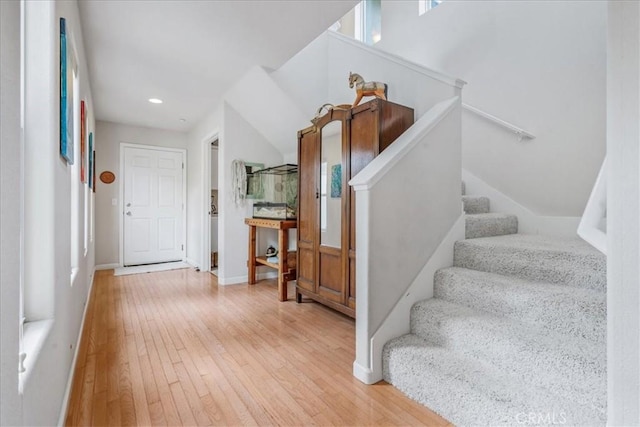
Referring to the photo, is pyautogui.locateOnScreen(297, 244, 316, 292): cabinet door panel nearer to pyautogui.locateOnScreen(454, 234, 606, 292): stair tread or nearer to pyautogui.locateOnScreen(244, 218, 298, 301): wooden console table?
pyautogui.locateOnScreen(244, 218, 298, 301): wooden console table

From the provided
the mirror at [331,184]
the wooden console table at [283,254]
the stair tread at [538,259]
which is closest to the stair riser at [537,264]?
the stair tread at [538,259]

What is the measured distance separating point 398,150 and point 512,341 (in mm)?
1176

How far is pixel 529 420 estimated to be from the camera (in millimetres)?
1198

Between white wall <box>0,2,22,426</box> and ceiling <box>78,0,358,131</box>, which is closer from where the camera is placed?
white wall <box>0,2,22,426</box>

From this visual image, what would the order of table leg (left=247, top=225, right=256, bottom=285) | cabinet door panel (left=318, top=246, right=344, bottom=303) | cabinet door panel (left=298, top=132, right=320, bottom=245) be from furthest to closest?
1. table leg (left=247, top=225, right=256, bottom=285)
2. cabinet door panel (left=298, top=132, right=320, bottom=245)
3. cabinet door panel (left=318, top=246, right=344, bottom=303)

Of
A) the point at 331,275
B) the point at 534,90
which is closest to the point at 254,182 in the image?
the point at 331,275

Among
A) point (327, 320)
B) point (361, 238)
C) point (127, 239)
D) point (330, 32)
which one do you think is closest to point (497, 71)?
point (330, 32)

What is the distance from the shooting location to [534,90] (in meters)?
2.59

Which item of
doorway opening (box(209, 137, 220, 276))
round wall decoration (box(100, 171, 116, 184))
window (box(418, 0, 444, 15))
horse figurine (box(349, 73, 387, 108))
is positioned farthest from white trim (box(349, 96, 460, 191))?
round wall decoration (box(100, 171, 116, 184))

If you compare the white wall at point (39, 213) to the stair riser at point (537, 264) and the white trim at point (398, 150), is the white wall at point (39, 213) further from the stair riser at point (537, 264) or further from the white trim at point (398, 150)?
the stair riser at point (537, 264)

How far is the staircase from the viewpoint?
4.04 ft

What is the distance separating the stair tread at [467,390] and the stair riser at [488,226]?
3.34 ft

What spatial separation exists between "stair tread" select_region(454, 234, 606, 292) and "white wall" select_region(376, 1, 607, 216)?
644mm

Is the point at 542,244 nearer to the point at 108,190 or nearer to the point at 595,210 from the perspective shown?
the point at 595,210
